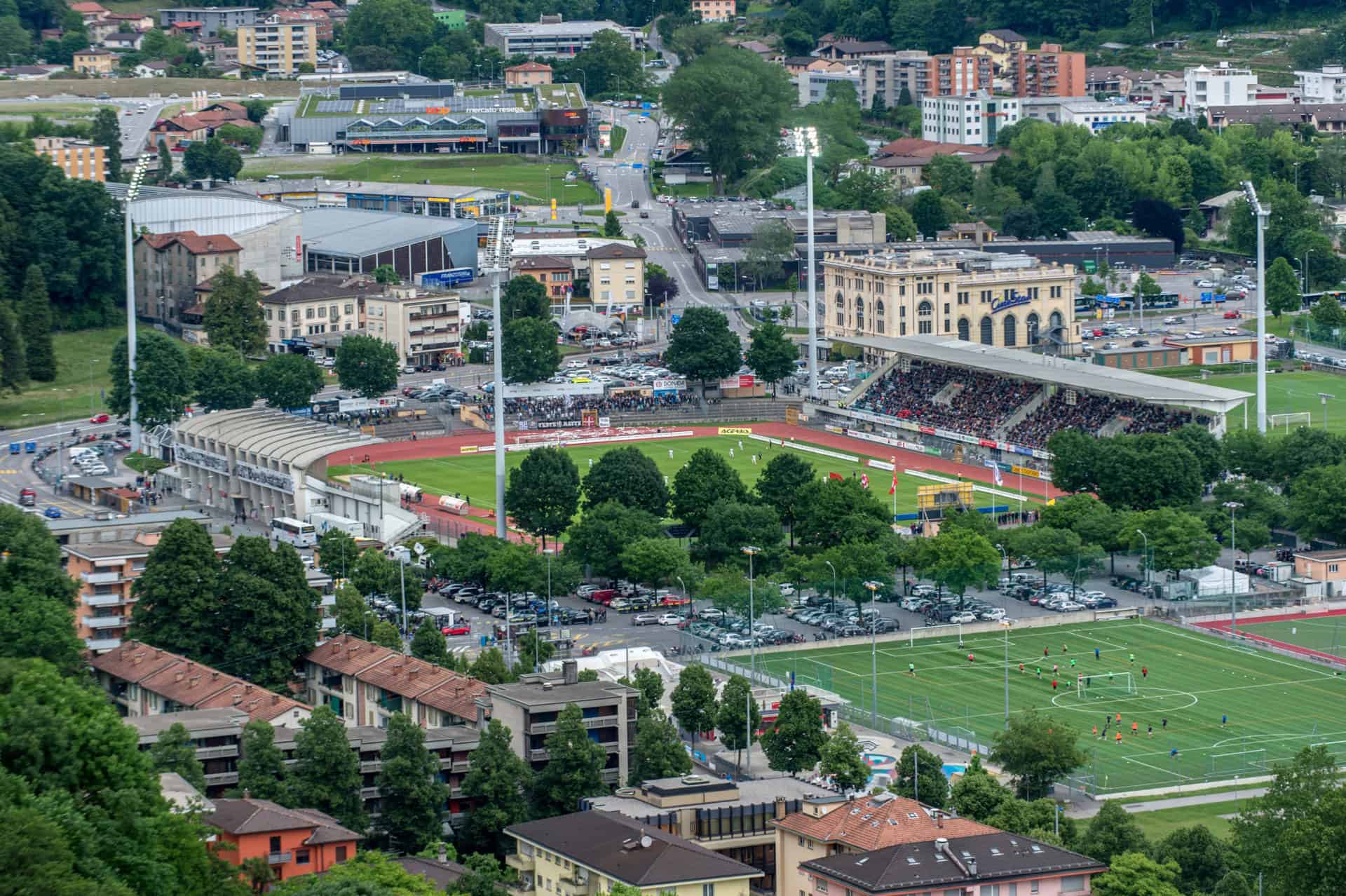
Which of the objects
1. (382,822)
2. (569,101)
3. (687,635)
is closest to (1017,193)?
(569,101)

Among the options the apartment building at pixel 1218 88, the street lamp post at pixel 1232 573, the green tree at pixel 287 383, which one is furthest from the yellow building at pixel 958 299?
the apartment building at pixel 1218 88

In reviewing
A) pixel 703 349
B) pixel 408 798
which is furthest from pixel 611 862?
pixel 703 349

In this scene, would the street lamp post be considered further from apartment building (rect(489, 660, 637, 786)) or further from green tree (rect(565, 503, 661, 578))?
apartment building (rect(489, 660, 637, 786))

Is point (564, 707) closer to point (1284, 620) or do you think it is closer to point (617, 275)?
point (1284, 620)

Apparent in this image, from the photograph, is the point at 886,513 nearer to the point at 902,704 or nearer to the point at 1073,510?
the point at 1073,510

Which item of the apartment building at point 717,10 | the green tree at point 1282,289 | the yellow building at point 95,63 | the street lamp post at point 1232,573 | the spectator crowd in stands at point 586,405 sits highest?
the apartment building at point 717,10

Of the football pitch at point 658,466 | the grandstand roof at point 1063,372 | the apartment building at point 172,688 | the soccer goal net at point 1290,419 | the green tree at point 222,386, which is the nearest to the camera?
the apartment building at point 172,688

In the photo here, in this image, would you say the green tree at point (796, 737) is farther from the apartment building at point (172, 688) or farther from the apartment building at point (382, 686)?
the apartment building at point (172, 688)

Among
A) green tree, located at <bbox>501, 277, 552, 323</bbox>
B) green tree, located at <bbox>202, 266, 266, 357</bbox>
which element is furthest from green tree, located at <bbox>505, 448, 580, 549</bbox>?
green tree, located at <bbox>501, 277, 552, 323</bbox>
